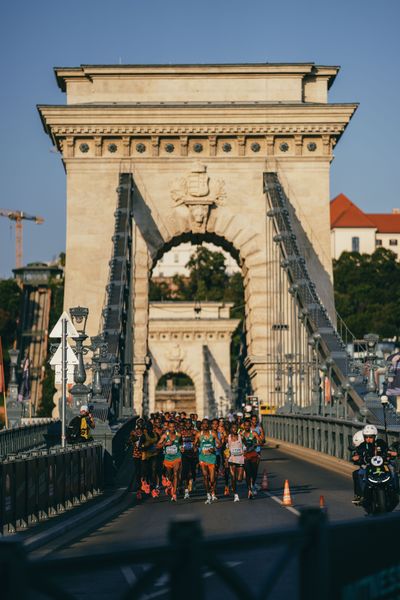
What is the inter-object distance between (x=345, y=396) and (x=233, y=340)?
99357mm

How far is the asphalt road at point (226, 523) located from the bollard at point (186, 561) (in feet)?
1.04

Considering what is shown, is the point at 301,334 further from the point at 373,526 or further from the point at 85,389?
the point at 373,526

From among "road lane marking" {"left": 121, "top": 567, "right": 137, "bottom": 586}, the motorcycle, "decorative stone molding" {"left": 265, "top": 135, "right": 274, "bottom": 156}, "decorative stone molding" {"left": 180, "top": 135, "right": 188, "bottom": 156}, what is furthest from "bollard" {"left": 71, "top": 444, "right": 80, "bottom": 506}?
"decorative stone molding" {"left": 265, "top": 135, "right": 274, "bottom": 156}

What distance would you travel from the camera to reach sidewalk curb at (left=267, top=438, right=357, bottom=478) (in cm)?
3475

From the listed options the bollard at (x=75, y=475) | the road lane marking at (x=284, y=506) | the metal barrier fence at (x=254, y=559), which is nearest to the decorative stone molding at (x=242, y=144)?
the road lane marking at (x=284, y=506)

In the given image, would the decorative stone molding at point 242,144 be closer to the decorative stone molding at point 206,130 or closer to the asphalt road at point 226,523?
the decorative stone molding at point 206,130

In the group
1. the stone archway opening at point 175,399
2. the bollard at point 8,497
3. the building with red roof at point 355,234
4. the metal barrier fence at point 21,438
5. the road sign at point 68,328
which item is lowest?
the bollard at point 8,497

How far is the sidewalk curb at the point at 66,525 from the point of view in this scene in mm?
16828

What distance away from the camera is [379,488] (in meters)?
19.4

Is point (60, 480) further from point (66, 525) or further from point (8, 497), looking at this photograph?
point (8, 497)

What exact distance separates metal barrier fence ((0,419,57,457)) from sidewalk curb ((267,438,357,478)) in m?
8.31

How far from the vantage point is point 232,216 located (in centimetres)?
6131

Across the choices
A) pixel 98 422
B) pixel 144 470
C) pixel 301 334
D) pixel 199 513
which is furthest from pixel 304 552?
pixel 301 334

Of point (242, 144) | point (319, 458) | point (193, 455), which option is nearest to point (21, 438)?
point (319, 458)
